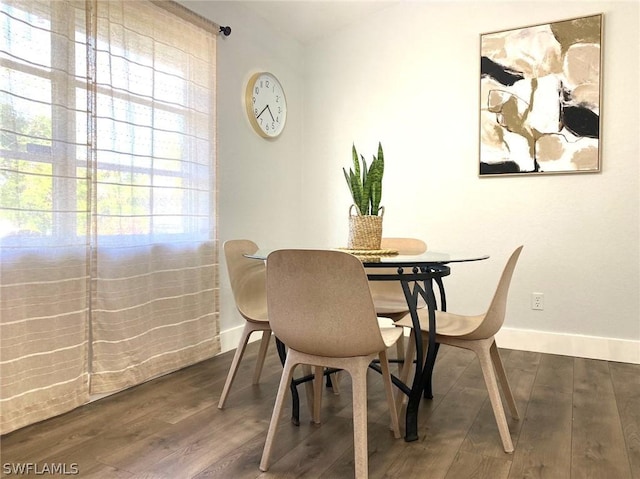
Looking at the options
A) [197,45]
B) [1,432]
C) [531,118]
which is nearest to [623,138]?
[531,118]

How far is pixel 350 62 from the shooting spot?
3.76 meters

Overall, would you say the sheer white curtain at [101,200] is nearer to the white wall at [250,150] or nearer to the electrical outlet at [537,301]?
the white wall at [250,150]

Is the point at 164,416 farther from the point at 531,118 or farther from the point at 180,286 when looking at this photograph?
the point at 531,118

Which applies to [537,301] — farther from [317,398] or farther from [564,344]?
[317,398]

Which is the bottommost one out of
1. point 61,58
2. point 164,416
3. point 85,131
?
point 164,416

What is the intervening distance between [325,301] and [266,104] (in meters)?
2.35

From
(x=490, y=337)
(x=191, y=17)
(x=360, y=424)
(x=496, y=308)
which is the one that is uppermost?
(x=191, y=17)

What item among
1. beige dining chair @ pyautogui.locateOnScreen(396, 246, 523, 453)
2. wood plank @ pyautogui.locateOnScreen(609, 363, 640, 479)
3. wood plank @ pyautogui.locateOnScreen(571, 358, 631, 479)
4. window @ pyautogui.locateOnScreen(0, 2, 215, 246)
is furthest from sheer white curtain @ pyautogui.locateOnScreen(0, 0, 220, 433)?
wood plank @ pyautogui.locateOnScreen(609, 363, 640, 479)

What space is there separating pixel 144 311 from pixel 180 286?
28 cm

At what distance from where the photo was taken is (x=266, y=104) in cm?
345

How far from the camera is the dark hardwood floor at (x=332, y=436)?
161 cm

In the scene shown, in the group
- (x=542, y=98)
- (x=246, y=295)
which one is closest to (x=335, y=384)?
(x=246, y=295)

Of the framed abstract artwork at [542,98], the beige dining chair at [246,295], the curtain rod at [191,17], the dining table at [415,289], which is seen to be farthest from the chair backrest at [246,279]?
the framed abstract artwork at [542,98]

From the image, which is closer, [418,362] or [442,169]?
[418,362]
